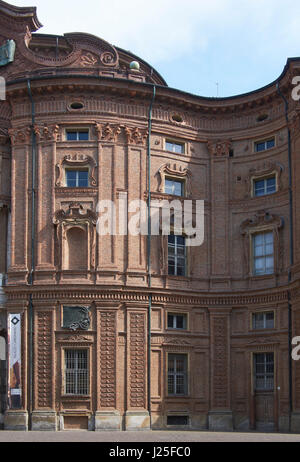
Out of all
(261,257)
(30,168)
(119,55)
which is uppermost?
(119,55)

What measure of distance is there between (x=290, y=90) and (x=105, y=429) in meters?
20.4

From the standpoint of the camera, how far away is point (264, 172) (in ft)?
160

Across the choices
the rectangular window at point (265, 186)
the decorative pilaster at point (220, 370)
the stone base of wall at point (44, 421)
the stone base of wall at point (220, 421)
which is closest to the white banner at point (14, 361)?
the stone base of wall at point (44, 421)

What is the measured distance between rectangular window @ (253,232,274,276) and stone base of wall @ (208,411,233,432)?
782 centimetres

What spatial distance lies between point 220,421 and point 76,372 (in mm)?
8142

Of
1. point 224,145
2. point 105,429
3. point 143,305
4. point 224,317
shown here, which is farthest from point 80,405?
point 224,145

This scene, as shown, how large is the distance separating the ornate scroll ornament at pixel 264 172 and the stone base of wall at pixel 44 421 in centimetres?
1615

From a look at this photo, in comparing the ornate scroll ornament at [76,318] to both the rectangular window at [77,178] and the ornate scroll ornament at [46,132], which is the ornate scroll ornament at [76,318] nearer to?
the rectangular window at [77,178]

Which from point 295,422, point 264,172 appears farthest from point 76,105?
point 295,422

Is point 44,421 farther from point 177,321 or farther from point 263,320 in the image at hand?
point 263,320

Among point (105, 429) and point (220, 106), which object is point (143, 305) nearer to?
point (105, 429)

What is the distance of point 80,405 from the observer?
45125 millimetres

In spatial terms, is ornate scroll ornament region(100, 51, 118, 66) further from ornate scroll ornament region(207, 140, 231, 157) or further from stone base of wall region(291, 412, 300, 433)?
stone base of wall region(291, 412, 300, 433)
